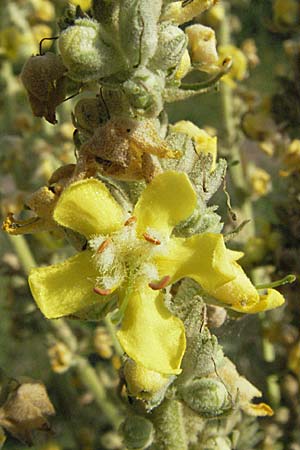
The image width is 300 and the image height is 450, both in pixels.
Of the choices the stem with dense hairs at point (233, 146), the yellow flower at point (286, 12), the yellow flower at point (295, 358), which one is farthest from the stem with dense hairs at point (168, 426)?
the yellow flower at point (286, 12)

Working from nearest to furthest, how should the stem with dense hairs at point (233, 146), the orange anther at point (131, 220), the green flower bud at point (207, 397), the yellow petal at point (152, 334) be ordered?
1. the yellow petal at point (152, 334)
2. the orange anther at point (131, 220)
3. the green flower bud at point (207, 397)
4. the stem with dense hairs at point (233, 146)

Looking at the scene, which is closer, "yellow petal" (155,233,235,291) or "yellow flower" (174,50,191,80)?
"yellow petal" (155,233,235,291)

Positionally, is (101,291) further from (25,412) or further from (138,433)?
(25,412)

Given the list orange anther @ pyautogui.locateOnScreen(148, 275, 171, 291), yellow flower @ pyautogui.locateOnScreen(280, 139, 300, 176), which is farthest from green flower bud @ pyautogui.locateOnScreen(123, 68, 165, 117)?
yellow flower @ pyautogui.locateOnScreen(280, 139, 300, 176)

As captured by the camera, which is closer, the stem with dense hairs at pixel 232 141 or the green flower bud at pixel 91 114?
the green flower bud at pixel 91 114

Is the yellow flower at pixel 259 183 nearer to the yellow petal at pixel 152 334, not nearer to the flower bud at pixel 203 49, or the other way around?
the flower bud at pixel 203 49

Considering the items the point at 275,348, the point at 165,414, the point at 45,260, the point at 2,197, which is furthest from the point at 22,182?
the point at 165,414

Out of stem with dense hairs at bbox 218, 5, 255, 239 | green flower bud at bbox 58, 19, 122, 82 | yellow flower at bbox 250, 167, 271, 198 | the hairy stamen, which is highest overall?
green flower bud at bbox 58, 19, 122, 82

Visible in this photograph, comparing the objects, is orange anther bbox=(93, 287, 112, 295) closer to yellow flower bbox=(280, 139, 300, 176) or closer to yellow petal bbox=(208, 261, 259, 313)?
yellow petal bbox=(208, 261, 259, 313)
